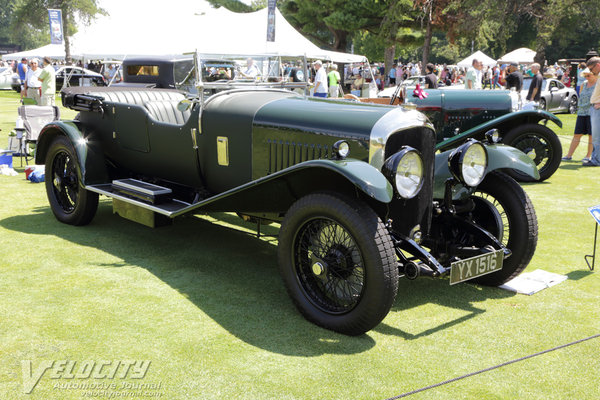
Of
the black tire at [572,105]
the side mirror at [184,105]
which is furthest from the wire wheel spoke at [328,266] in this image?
the black tire at [572,105]

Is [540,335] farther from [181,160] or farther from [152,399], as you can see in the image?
[181,160]

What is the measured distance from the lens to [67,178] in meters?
5.51

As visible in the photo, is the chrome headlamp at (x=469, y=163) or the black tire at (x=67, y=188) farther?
the black tire at (x=67, y=188)

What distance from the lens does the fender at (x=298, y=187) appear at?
9.90 ft

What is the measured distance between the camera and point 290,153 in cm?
388

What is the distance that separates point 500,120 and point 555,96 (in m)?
10.3

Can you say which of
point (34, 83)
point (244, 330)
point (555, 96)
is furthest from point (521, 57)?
point (244, 330)

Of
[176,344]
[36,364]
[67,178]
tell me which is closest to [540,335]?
[176,344]

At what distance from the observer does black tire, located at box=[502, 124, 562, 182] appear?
7.89 metres

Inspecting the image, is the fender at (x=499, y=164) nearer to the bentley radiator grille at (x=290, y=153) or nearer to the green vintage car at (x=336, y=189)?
the green vintage car at (x=336, y=189)

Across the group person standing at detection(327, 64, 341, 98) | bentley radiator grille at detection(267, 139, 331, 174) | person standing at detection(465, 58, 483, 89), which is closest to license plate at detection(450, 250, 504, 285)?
bentley radiator grille at detection(267, 139, 331, 174)

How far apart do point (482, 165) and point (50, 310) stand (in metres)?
2.99

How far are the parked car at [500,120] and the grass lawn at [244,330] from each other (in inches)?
129

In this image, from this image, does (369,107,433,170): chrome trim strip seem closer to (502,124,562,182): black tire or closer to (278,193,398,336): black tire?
(278,193,398,336): black tire
